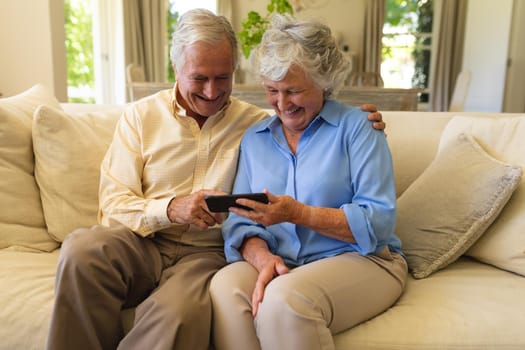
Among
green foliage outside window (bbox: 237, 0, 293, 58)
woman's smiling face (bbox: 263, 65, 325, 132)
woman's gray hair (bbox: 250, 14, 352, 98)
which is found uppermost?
green foliage outside window (bbox: 237, 0, 293, 58)

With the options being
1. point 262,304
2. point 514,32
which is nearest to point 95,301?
point 262,304

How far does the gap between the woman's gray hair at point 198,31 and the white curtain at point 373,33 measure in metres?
5.37

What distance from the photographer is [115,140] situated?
1430 millimetres

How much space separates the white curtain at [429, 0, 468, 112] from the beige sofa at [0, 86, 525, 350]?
5153 mm

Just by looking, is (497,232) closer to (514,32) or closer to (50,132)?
(50,132)

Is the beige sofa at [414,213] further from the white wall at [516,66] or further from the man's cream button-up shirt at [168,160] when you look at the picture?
the white wall at [516,66]

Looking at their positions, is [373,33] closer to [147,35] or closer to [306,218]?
[147,35]

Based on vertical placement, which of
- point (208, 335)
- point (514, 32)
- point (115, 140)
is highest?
point (514, 32)

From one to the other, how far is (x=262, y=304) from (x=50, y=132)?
91 cm

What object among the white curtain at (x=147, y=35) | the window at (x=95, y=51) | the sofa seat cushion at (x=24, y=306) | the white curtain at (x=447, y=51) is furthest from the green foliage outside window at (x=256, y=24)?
the white curtain at (x=447, y=51)

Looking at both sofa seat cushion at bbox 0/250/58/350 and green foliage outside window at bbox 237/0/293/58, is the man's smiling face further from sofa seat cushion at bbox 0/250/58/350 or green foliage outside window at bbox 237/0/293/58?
green foliage outside window at bbox 237/0/293/58

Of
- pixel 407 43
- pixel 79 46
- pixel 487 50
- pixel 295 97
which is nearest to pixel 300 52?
pixel 295 97

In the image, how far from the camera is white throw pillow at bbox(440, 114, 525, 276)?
134 centimetres

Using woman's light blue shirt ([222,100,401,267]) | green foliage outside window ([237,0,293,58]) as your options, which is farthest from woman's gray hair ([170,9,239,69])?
green foliage outside window ([237,0,293,58])
